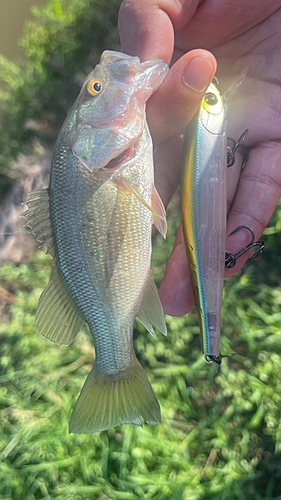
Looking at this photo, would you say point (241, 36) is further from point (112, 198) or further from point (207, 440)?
point (207, 440)

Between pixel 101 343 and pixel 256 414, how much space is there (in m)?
1.53

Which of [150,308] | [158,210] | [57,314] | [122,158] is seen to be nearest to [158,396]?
[150,308]

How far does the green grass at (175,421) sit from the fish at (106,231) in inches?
44.8

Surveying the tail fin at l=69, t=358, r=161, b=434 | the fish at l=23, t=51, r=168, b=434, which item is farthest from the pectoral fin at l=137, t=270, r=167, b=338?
the tail fin at l=69, t=358, r=161, b=434

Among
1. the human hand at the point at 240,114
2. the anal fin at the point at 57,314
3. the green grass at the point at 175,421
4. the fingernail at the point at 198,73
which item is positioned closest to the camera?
the fingernail at the point at 198,73

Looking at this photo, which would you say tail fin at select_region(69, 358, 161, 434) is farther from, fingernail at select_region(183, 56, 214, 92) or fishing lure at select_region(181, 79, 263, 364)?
fingernail at select_region(183, 56, 214, 92)

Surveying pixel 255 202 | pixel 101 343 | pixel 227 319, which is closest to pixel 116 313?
pixel 101 343

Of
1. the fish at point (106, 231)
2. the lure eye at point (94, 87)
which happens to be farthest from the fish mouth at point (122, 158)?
the lure eye at point (94, 87)

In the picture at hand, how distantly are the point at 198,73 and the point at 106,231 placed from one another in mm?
885

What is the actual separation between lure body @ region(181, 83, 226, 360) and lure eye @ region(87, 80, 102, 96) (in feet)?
1.64

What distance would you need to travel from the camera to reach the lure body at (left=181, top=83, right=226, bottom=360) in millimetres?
1524

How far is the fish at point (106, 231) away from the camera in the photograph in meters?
1.47

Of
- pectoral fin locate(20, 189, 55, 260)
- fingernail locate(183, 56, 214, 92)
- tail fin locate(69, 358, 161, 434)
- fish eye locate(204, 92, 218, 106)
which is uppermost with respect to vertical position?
fingernail locate(183, 56, 214, 92)

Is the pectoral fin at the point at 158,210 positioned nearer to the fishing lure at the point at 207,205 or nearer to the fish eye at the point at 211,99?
the fishing lure at the point at 207,205
